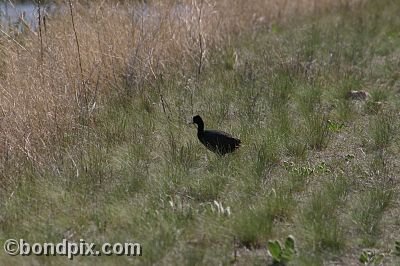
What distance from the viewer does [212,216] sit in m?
2.59

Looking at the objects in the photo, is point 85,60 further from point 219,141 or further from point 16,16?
point 219,141

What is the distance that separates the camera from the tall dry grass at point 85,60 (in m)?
3.57

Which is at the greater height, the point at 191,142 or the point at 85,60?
the point at 85,60

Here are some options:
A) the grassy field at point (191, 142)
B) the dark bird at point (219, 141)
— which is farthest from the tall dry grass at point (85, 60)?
the dark bird at point (219, 141)

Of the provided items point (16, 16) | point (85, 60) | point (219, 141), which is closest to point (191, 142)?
point (219, 141)

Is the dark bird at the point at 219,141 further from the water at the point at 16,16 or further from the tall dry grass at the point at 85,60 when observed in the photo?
the water at the point at 16,16

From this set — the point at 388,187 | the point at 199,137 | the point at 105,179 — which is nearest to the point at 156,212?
the point at 105,179

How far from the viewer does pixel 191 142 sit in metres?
3.50

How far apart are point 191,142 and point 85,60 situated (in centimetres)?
144

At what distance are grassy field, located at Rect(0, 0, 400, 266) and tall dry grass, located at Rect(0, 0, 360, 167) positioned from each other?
1 cm

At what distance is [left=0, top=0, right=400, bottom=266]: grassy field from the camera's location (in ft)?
8.23

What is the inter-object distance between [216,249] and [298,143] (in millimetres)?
1365

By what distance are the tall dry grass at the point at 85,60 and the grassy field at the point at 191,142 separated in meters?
0.01

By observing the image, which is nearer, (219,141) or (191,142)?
(219,141)
